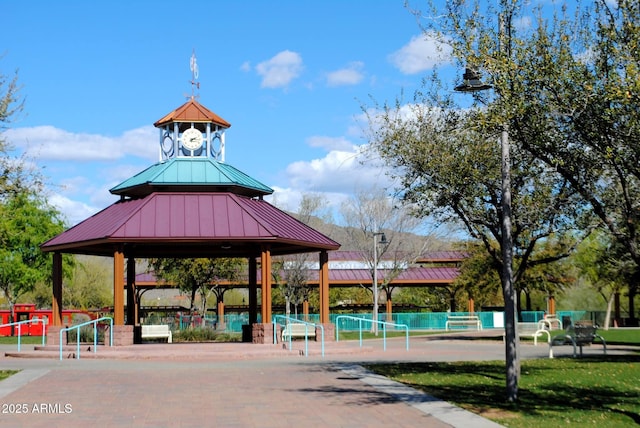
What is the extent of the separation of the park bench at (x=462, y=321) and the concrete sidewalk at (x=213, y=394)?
27.7m

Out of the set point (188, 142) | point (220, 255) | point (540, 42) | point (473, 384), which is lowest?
point (473, 384)

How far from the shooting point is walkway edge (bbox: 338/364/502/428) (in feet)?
36.9

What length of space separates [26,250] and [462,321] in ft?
93.1

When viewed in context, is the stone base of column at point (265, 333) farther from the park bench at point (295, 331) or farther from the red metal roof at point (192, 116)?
the red metal roof at point (192, 116)

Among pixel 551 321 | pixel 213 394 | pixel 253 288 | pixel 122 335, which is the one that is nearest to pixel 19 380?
pixel 213 394

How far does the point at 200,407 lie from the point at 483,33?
7.34 meters

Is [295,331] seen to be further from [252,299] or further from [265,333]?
[252,299]

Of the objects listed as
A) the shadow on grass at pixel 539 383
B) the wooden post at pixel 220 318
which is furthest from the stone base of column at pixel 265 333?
the wooden post at pixel 220 318

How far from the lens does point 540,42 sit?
11.9 meters

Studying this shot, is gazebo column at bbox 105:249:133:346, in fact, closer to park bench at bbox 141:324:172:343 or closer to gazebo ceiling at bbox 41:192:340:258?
gazebo ceiling at bbox 41:192:340:258

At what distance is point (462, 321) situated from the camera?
50.8 meters

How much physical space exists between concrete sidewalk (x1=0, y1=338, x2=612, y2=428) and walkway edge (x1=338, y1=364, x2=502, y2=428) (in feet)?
0.05

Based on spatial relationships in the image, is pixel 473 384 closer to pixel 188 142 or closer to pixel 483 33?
pixel 483 33

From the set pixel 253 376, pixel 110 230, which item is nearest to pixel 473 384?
pixel 253 376
